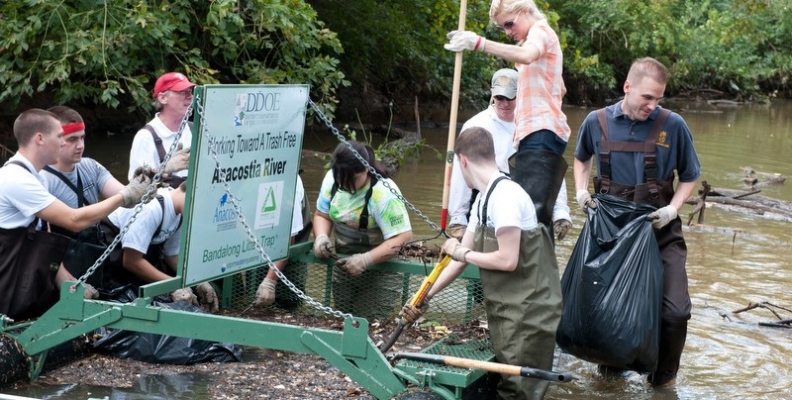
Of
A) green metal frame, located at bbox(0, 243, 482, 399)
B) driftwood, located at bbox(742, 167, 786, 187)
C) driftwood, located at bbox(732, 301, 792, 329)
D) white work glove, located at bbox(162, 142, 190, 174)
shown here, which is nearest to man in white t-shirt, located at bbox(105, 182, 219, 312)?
white work glove, located at bbox(162, 142, 190, 174)

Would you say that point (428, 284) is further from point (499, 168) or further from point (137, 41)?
point (137, 41)

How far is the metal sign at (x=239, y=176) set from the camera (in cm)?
522

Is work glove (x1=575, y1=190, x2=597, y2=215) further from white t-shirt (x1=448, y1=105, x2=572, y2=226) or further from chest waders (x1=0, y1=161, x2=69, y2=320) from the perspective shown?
chest waders (x1=0, y1=161, x2=69, y2=320)

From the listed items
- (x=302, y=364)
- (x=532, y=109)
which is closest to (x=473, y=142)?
(x=532, y=109)

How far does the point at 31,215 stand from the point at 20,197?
11cm

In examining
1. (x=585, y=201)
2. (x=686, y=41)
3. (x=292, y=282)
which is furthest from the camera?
(x=686, y=41)

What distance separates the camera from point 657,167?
570cm

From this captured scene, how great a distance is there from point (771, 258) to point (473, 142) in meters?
5.89

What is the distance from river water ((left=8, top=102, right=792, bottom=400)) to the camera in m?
6.05

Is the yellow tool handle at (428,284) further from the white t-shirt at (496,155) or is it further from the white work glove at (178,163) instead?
the white work glove at (178,163)

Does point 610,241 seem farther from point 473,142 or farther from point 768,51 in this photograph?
point 768,51

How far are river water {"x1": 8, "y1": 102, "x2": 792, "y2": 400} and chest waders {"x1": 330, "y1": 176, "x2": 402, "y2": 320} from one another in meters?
1.14

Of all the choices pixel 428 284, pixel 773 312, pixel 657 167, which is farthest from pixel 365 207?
pixel 773 312

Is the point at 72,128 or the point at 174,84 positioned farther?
the point at 174,84
